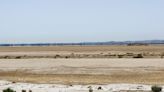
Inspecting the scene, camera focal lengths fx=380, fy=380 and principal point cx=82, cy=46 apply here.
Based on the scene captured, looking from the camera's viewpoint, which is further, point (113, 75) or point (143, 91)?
point (113, 75)

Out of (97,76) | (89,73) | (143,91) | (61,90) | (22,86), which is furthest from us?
(89,73)

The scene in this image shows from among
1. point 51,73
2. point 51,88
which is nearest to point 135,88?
point 51,88

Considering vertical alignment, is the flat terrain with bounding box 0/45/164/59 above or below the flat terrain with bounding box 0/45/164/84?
below

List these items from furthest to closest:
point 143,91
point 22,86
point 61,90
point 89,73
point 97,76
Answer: point 89,73, point 97,76, point 22,86, point 61,90, point 143,91

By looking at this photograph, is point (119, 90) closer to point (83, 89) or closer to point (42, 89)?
point (83, 89)

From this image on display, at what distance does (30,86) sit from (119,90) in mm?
5587

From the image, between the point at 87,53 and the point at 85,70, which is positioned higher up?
the point at 85,70

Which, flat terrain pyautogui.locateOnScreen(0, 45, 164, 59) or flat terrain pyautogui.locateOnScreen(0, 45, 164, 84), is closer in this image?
flat terrain pyautogui.locateOnScreen(0, 45, 164, 84)

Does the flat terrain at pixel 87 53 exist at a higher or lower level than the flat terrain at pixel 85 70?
lower

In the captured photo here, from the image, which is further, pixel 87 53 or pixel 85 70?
pixel 87 53

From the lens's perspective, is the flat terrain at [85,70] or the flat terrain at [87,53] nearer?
the flat terrain at [85,70]

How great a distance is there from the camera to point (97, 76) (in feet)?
98.0

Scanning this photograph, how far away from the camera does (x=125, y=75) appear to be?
30.5 m

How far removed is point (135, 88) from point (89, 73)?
1154 centimetres
